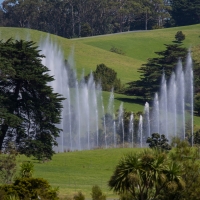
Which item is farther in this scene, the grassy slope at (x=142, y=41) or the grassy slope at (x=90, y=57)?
the grassy slope at (x=142, y=41)

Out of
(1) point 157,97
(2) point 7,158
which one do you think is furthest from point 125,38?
(2) point 7,158

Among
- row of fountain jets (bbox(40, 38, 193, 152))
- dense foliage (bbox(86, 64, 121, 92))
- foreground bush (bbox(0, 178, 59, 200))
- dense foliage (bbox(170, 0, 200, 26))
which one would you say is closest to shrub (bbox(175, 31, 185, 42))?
dense foliage (bbox(170, 0, 200, 26))

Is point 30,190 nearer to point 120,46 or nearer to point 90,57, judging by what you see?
point 90,57

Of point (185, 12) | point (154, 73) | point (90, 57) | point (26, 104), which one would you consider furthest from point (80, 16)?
point (26, 104)

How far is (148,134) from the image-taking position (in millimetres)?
68625

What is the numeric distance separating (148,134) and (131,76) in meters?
37.7

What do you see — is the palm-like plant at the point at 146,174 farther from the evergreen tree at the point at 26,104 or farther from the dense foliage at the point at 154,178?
the evergreen tree at the point at 26,104

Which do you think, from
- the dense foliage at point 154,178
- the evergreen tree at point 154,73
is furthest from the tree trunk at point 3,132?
the evergreen tree at point 154,73

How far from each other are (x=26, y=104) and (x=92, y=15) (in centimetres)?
11827

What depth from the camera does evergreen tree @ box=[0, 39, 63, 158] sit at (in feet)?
163

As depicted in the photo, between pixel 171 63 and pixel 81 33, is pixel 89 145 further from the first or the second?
pixel 81 33

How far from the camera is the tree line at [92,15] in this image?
162500 millimetres

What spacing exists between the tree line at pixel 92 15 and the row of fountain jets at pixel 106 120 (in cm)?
8057

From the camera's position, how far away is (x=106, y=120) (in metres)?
71.5
